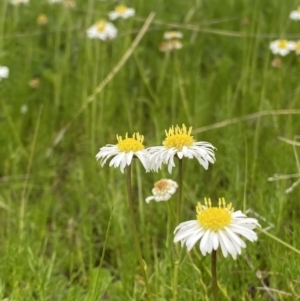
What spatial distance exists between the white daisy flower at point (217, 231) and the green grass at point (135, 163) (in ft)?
0.41

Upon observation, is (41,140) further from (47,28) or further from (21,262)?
(47,28)

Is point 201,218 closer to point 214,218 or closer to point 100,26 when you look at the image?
point 214,218

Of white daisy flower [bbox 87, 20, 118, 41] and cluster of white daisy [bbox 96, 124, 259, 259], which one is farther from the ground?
white daisy flower [bbox 87, 20, 118, 41]

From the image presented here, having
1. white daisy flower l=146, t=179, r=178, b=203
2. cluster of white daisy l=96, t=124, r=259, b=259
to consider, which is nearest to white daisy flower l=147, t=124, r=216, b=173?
cluster of white daisy l=96, t=124, r=259, b=259

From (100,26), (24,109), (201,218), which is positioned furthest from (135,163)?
(201,218)

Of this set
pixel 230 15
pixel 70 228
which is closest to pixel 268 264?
pixel 70 228

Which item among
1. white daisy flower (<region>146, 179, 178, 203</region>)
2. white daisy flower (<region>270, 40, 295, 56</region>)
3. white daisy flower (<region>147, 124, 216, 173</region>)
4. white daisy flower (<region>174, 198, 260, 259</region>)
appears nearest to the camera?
white daisy flower (<region>174, 198, 260, 259</region>)

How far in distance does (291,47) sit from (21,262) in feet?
3.55

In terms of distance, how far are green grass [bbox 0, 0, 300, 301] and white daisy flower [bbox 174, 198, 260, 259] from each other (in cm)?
13

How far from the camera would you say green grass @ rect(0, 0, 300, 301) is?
3.25ft

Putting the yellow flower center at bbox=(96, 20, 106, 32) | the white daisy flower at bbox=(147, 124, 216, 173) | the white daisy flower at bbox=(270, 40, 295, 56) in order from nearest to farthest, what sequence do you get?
the white daisy flower at bbox=(147, 124, 216, 173), the white daisy flower at bbox=(270, 40, 295, 56), the yellow flower center at bbox=(96, 20, 106, 32)

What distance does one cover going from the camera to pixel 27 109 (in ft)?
5.86

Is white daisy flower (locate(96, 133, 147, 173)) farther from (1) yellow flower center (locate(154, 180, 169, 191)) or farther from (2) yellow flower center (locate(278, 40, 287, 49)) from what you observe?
(2) yellow flower center (locate(278, 40, 287, 49))

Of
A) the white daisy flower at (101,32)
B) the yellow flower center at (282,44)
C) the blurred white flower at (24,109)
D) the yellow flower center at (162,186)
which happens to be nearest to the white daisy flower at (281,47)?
the yellow flower center at (282,44)
